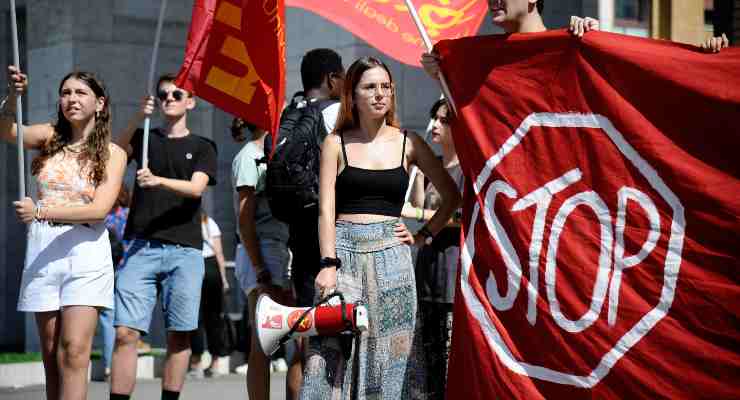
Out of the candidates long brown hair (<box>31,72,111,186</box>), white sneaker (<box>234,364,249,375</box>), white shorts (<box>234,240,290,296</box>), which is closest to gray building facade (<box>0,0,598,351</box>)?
white sneaker (<box>234,364,249,375</box>)

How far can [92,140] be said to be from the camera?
7.34 metres

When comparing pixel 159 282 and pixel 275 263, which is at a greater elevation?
pixel 275 263

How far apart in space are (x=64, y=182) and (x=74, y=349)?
36.8 inches

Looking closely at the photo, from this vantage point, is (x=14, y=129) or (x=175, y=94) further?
(x=175, y=94)

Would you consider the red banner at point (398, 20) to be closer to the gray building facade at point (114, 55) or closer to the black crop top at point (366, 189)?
the black crop top at point (366, 189)

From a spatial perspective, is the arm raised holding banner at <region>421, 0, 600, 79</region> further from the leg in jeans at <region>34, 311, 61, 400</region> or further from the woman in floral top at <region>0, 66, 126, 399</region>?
the leg in jeans at <region>34, 311, 61, 400</region>

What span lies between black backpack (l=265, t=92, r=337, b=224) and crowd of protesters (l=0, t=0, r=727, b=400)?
0.06 m

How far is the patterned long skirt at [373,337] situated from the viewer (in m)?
6.18

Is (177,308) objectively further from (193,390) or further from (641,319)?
(641,319)

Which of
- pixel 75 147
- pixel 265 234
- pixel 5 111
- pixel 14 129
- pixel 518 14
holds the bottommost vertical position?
pixel 265 234

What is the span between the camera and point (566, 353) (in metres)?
5.50

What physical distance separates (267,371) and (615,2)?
6.40m

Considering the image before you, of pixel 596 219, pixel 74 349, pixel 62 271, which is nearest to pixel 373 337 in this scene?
pixel 596 219

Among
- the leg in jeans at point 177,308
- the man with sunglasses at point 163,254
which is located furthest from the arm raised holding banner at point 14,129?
the leg in jeans at point 177,308
